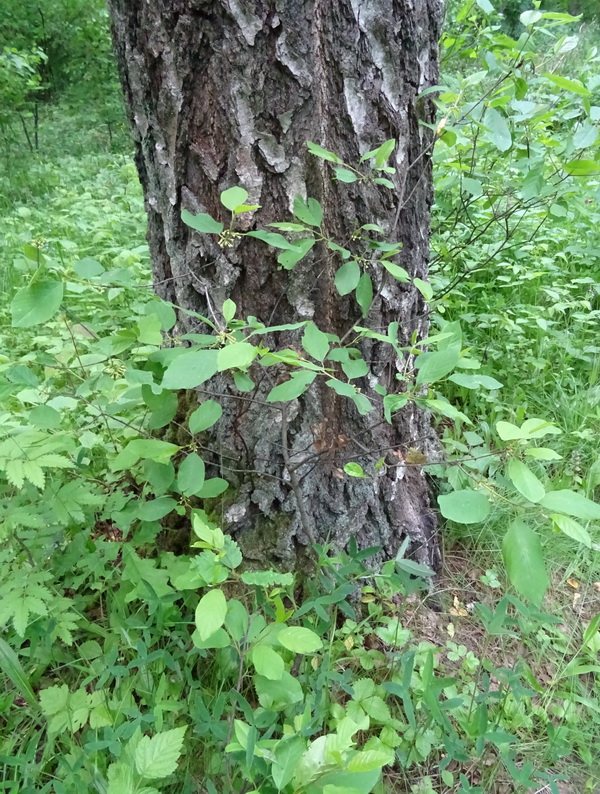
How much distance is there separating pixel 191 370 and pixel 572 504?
54cm

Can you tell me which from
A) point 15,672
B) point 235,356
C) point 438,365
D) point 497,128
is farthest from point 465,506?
point 15,672

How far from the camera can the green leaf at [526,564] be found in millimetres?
664

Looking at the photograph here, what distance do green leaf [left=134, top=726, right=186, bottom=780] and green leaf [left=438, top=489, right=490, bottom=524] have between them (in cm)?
66

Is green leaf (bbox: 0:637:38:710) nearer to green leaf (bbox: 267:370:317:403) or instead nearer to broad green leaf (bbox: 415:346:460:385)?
green leaf (bbox: 267:370:317:403)

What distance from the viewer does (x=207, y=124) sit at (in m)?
1.03

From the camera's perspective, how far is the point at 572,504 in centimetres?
64

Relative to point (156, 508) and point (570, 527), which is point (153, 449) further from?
point (570, 527)

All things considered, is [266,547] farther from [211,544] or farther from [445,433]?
[445,433]

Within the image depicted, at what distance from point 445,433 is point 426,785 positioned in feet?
3.25

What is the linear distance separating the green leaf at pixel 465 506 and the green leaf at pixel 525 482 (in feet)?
0.16

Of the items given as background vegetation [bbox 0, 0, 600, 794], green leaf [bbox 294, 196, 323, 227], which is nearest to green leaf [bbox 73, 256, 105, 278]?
background vegetation [bbox 0, 0, 600, 794]

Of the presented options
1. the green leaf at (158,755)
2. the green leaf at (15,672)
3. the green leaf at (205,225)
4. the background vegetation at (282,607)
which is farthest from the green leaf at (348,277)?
the green leaf at (15,672)

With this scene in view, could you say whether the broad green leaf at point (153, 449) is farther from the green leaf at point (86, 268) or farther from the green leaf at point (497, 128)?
the green leaf at point (497, 128)

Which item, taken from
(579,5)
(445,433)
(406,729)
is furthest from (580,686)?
(579,5)
